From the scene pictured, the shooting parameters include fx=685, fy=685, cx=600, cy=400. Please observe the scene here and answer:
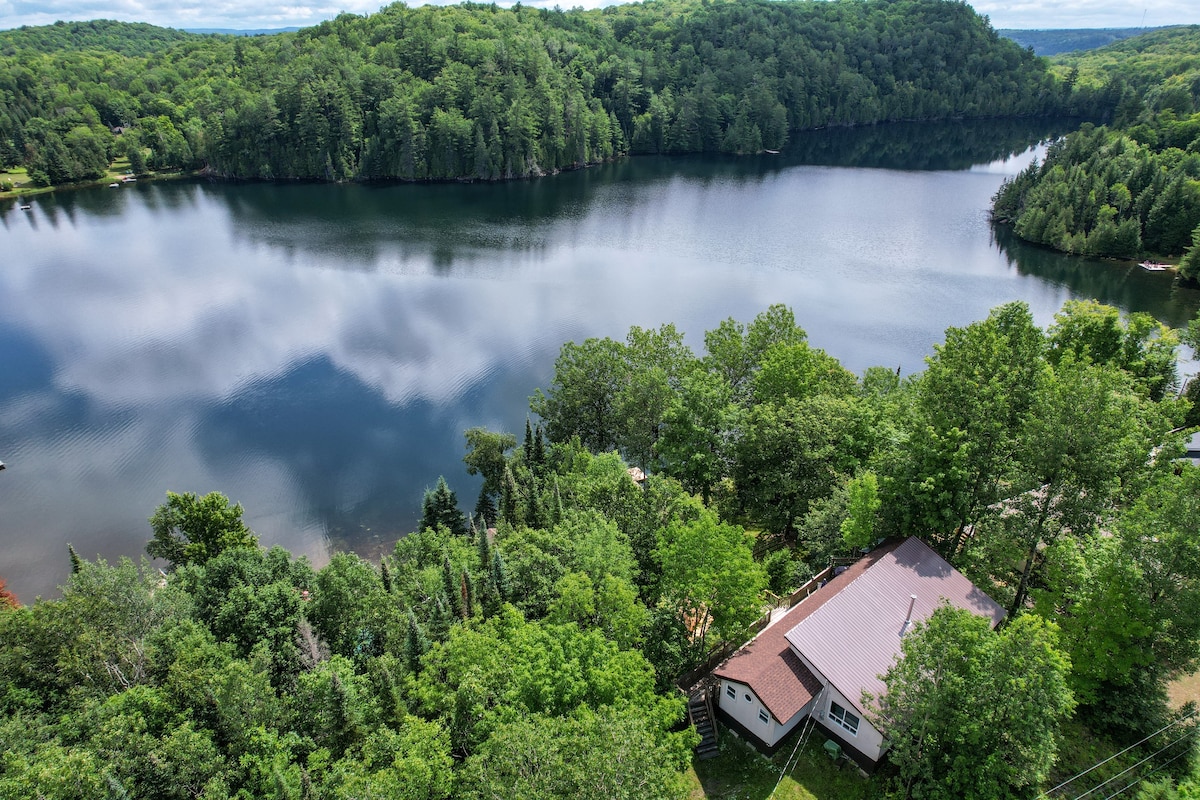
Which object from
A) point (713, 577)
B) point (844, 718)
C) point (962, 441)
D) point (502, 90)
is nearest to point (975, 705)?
point (844, 718)

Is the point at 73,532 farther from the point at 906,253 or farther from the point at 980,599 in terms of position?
the point at 906,253

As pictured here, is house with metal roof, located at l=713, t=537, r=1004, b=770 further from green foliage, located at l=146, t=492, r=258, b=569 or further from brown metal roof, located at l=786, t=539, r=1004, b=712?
green foliage, located at l=146, t=492, r=258, b=569

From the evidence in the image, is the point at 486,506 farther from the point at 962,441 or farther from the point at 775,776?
the point at 962,441

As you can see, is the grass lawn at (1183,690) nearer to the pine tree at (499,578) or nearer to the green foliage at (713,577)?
the green foliage at (713,577)

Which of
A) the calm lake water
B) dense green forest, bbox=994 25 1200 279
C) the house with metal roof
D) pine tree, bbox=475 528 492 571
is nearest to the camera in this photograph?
the house with metal roof

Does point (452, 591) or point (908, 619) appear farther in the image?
point (452, 591)

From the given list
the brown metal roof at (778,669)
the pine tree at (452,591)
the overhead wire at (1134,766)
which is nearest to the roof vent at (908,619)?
the brown metal roof at (778,669)

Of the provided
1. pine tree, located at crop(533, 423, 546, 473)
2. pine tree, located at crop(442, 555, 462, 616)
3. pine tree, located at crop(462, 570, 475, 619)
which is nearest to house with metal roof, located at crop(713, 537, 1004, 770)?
pine tree, located at crop(462, 570, 475, 619)

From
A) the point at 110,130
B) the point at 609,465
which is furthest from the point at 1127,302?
the point at 110,130
